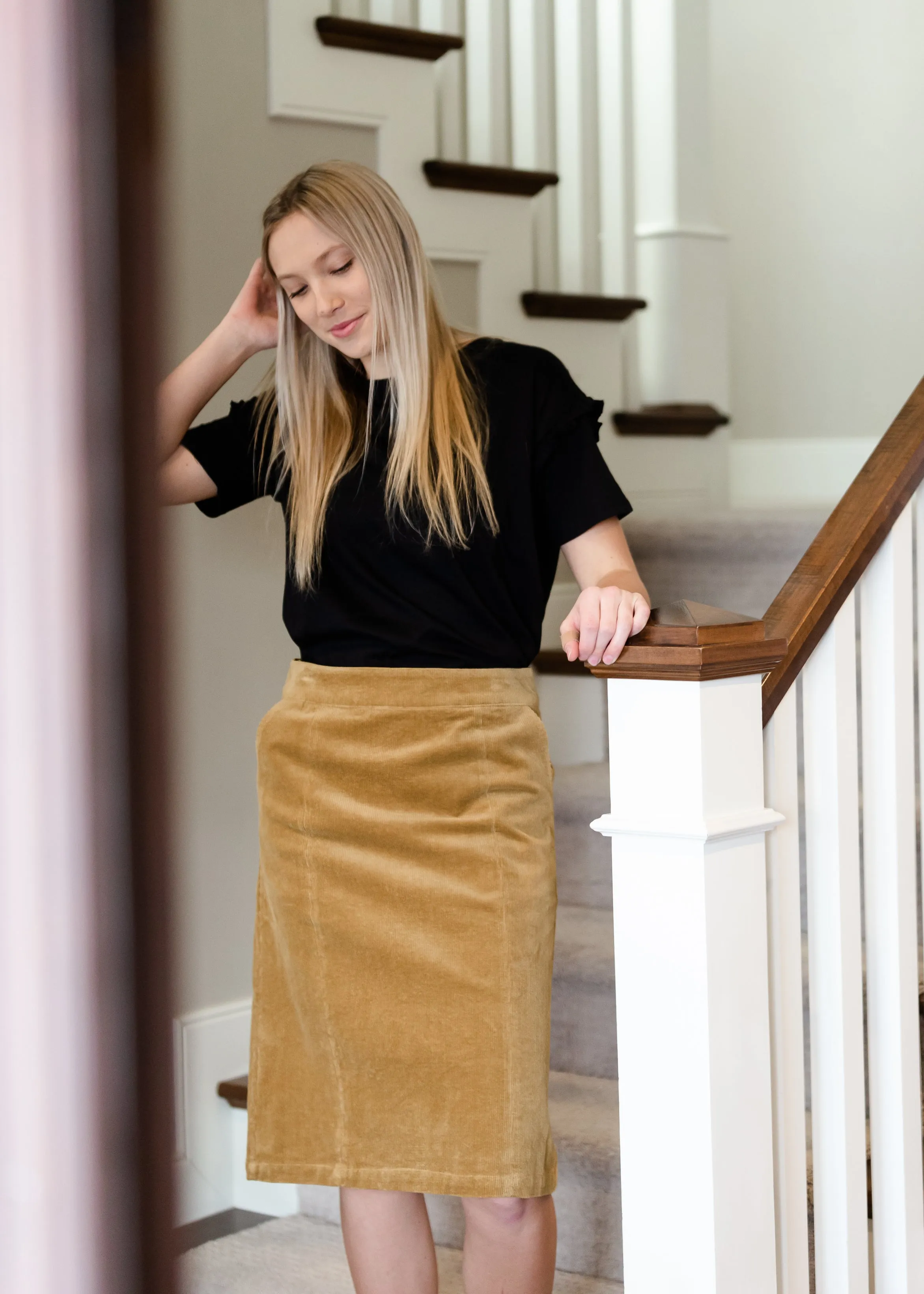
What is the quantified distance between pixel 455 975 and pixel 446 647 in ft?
1.10

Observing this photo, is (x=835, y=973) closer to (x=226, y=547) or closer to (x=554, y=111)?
(x=226, y=547)

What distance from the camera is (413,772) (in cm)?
145

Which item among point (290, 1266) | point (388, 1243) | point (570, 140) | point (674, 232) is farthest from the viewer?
point (674, 232)

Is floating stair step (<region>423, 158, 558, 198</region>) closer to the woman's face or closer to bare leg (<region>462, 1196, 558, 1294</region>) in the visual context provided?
the woman's face

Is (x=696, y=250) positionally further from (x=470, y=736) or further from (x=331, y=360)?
(x=470, y=736)

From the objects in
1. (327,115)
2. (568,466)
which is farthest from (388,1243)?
(327,115)

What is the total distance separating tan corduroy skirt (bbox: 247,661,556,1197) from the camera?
142 cm

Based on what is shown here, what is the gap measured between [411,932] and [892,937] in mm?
488

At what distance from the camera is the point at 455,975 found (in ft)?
4.69

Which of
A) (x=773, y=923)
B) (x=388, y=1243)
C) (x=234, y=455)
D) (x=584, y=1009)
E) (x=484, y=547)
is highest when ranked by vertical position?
(x=234, y=455)

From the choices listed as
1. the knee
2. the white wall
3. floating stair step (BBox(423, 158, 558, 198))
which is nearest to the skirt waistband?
the knee

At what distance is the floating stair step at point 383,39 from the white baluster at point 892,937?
1.31 metres

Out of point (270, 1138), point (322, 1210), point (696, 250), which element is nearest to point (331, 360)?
point (270, 1138)

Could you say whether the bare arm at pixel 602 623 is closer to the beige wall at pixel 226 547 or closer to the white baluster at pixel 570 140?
the beige wall at pixel 226 547
